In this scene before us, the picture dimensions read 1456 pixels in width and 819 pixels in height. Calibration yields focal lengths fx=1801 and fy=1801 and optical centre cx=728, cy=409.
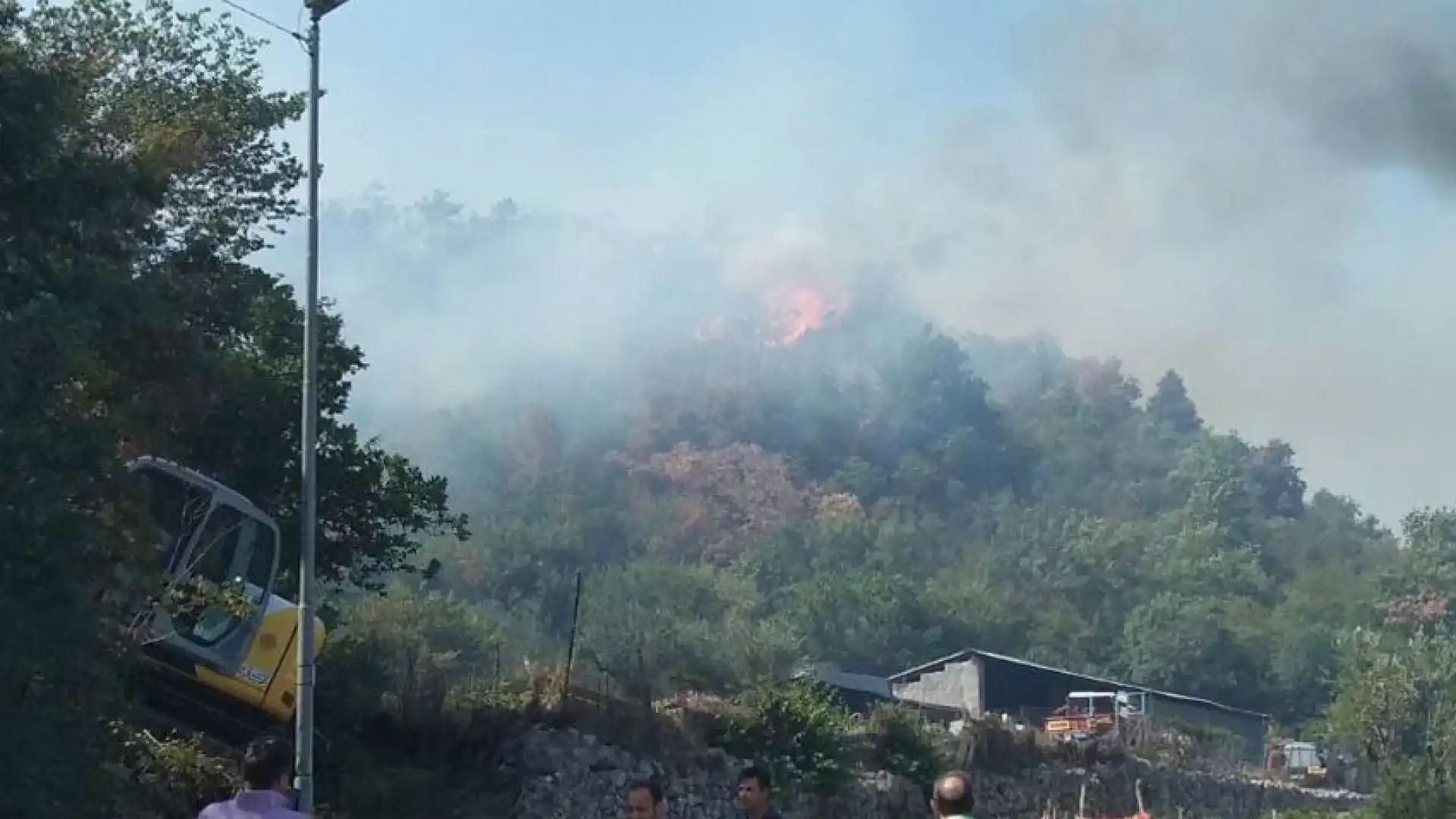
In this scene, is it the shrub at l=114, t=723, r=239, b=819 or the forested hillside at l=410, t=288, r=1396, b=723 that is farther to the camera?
the forested hillside at l=410, t=288, r=1396, b=723

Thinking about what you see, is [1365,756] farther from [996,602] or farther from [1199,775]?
[996,602]

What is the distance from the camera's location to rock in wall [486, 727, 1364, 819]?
22.3 m

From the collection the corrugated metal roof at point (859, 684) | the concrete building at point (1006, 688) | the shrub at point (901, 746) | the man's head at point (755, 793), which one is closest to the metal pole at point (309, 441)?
the man's head at point (755, 793)

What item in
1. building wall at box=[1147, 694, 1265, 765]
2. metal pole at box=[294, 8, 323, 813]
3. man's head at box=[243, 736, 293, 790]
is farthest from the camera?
building wall at box=[1147, 694, 1265, 765]

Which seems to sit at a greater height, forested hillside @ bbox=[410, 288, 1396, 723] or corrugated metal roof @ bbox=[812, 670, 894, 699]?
forested hillside @ bbox=[410, 288, 1396, 723]

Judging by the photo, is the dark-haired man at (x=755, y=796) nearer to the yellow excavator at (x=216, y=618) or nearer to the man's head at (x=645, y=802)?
the man's head at (x=645, y=802)

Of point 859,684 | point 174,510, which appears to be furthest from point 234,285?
point 859,684

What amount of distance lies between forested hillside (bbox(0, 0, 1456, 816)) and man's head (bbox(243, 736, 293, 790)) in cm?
707

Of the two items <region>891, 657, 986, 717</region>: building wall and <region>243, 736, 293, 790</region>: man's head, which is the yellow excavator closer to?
<region>243, 736, 293, 790</region>: man's head

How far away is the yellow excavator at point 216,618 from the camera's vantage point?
61.3 ft

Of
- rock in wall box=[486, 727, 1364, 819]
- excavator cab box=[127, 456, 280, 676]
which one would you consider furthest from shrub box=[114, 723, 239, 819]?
rock in wall box=[486, 727, 1364, 819]

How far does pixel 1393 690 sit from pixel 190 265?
41.9 meters

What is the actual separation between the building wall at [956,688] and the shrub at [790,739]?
25.7m

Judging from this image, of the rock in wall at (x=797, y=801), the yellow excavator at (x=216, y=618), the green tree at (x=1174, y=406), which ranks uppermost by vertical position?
the green tree at (x=1174, y=406)
